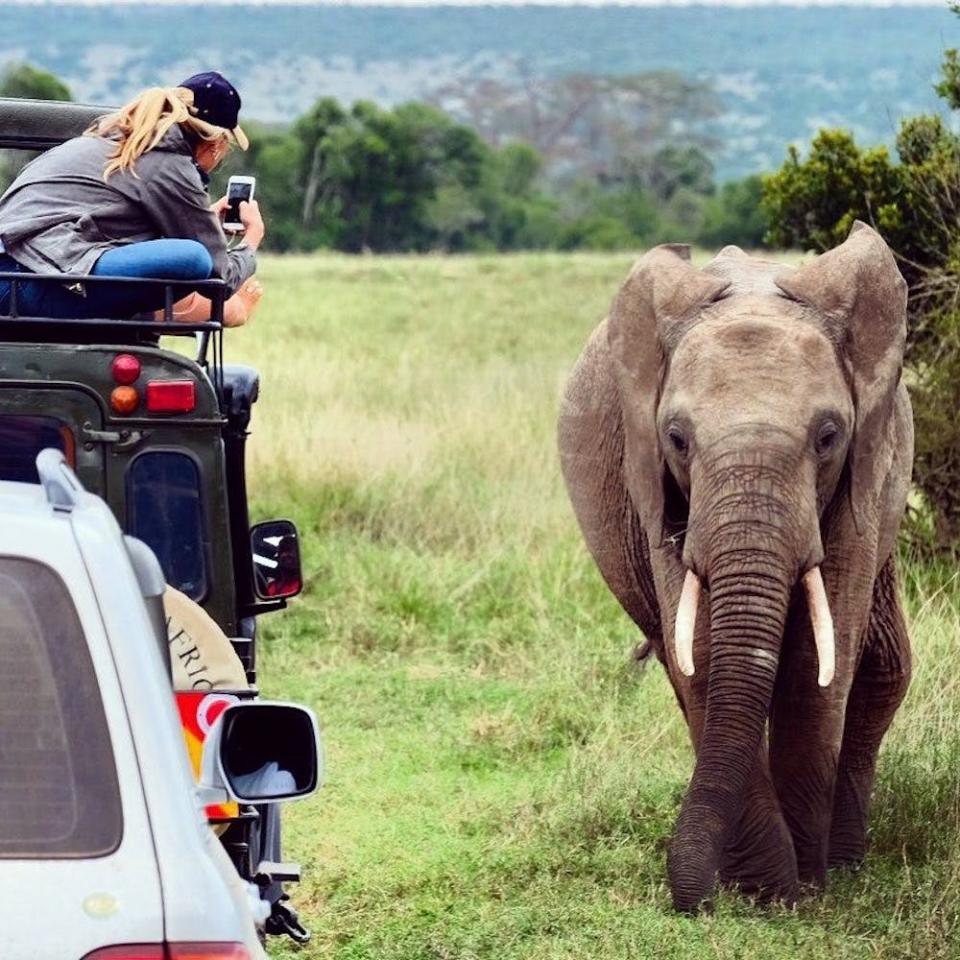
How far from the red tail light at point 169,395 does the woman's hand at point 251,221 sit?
1.51 metres

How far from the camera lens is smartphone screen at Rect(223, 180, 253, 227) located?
18.9ft

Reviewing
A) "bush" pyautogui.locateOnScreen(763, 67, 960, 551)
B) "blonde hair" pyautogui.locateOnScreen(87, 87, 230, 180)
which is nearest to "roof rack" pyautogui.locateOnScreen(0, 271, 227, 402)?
"blonde hair" pyautogui.locateOnScreen(87, 87, 230, 180)

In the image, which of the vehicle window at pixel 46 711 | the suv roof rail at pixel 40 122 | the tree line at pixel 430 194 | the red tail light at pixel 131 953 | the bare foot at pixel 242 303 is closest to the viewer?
the red tail light at pixel 131 953

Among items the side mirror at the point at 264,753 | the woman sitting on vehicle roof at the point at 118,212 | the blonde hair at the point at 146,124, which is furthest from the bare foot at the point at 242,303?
the side mirror at the point at 264,753

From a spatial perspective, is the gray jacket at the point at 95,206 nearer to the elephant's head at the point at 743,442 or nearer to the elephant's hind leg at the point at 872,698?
the elephant's head at the point at 743,442

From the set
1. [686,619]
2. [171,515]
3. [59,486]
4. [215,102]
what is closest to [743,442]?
[686,619]

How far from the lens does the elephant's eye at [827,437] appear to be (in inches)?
228

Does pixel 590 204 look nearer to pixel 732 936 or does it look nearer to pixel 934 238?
pixel 934 238

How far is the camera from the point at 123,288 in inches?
183

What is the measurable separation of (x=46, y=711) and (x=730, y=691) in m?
3.27

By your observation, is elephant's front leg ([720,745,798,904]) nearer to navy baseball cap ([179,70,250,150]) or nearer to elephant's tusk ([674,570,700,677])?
elephant's tusk ([674,570,700,677])

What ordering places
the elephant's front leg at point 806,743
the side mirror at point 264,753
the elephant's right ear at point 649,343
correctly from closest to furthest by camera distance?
the side mirror at point 264,753 → the elephant's front leg at point 806,743 → the elephant's right ear at point 649,343

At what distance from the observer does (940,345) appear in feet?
30.3

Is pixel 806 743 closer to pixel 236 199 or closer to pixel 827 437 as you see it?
pixel 827 437
